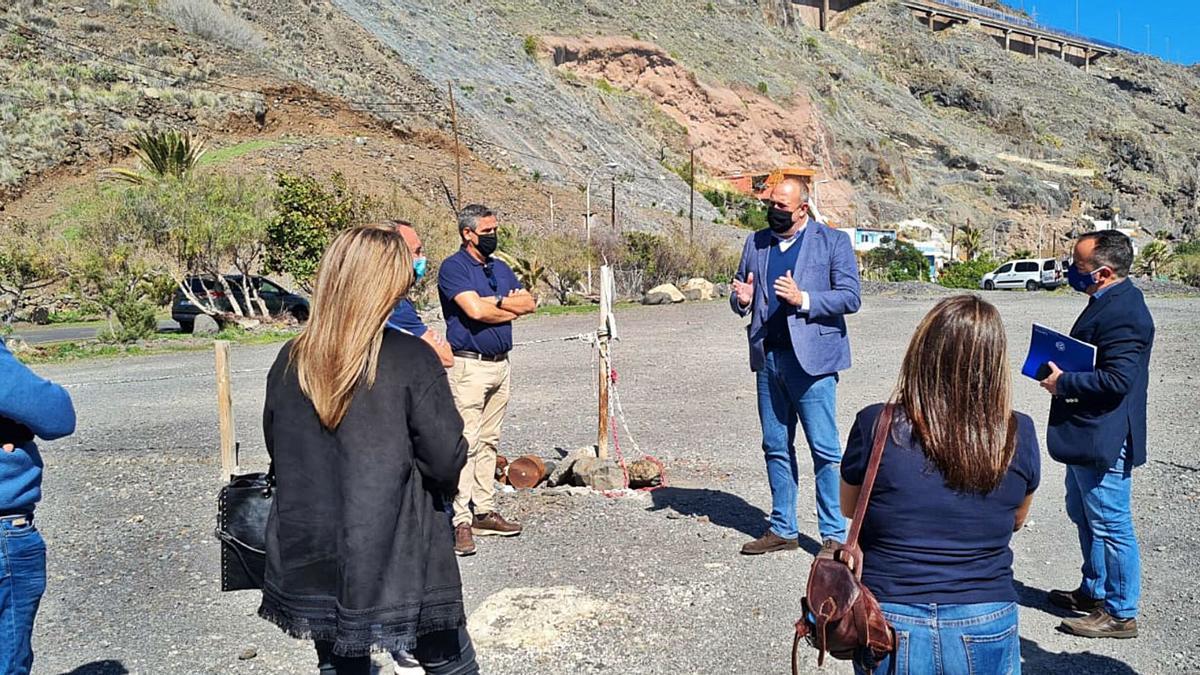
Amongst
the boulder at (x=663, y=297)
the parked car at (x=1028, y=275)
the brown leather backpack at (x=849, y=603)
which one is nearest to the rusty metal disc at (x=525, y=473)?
the brown leather backpack at (x=849, y=603)

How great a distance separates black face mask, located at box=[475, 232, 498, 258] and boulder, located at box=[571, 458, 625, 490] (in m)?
2.06

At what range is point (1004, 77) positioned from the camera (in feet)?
399

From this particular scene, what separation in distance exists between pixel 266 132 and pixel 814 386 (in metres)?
38.7

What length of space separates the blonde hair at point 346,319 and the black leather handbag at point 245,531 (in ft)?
1.56

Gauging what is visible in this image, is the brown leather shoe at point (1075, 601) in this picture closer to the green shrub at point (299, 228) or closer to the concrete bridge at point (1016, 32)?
the green shrub at point (299, 228)

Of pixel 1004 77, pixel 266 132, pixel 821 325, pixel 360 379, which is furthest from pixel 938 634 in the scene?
pixel 1004 77

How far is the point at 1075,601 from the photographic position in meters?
4.58

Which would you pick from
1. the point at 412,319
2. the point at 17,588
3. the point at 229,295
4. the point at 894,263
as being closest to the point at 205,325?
the point at 229,295

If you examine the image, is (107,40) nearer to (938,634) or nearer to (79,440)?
(79,440)

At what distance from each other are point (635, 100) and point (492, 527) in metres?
61.1

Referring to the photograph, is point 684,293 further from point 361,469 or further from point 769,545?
point 361,469

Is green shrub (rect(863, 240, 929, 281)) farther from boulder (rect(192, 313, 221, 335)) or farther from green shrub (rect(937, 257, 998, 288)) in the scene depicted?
boulder (rect(192, 313, 221, 335))

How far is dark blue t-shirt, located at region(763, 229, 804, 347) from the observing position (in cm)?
524

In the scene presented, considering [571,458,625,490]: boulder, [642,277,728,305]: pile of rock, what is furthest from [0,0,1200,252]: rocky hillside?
[571,458,625,490]: boulder
